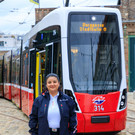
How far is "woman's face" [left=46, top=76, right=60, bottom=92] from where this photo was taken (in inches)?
132

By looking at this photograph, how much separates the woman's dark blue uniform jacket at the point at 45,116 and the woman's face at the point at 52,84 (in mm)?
73

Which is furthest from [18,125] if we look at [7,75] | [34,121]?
[7,75]

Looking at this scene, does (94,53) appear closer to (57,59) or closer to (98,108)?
(57,59)

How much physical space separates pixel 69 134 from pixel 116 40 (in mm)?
3530

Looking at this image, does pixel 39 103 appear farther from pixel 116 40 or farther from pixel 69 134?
pixel 116 40

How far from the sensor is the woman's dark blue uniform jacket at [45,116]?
3.24 meters

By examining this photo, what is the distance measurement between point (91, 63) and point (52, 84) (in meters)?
2.90

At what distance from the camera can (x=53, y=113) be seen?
3.22m

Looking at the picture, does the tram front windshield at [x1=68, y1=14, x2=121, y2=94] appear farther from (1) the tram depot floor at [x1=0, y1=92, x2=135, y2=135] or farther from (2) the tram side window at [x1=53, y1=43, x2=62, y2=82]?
(1) the tram depot floor at [x1=0, y1=92, x2=135, y2=135]

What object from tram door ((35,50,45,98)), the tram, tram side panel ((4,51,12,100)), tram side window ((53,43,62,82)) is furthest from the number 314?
tram side panel ((4,51,12,100))

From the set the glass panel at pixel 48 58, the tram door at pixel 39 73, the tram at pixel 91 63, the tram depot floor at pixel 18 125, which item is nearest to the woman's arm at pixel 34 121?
the tram at pixel 91 63

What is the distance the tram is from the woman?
2597 millimetres

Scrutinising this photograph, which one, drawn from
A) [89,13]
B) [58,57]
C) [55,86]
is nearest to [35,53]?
[58,57]

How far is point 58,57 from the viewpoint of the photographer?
6367 millimetres
